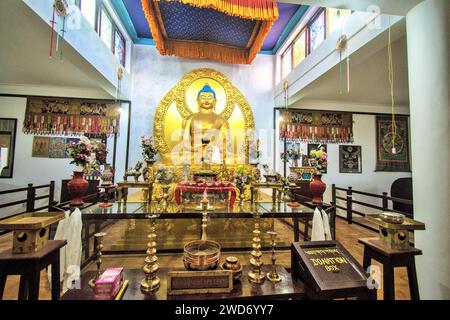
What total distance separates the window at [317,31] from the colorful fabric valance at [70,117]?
4.71 meters

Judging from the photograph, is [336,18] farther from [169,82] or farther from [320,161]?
[169,82]

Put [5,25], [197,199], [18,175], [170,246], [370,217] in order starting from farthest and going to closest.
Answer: [18,175] < [197,199] < [170,246] < [5,25] < [370,217]

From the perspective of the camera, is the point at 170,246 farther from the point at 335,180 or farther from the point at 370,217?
the point at 335,180

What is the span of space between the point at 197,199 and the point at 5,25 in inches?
127

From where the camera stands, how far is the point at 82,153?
2.17 meters

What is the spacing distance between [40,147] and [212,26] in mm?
4818

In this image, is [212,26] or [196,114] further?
[196,114]


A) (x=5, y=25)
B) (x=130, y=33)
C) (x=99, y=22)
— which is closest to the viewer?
(x=5, y=25)

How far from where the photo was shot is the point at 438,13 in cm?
145

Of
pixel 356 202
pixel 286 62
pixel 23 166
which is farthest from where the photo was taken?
pixel 286 62

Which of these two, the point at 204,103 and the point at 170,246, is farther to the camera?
the point at 204,103

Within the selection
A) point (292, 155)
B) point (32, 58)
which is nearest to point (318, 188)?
point (292, 155)

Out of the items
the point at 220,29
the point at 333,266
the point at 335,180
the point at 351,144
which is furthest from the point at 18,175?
the point at 351,144

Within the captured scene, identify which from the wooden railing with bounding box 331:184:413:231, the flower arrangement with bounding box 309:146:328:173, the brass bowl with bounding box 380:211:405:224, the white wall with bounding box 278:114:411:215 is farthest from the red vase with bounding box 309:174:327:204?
the white wall with bounding box 278:114:411:215
